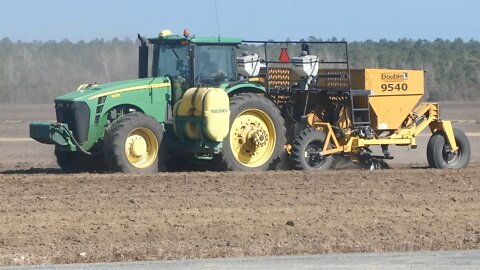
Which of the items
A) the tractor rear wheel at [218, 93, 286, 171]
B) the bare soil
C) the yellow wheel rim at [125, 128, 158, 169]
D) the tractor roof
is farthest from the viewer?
the tractor roof

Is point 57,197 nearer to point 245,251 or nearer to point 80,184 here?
point 80,184

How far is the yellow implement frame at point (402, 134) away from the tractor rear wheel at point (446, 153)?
0.36 ft

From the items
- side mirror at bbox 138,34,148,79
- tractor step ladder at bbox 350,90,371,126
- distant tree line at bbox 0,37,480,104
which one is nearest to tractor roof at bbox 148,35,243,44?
side mirror at bbox 138,34,148,79

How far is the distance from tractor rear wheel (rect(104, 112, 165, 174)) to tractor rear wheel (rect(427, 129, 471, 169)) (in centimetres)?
474

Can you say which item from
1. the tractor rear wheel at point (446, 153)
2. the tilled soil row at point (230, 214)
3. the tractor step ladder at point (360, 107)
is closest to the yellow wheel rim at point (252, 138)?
the tilled soil row at point (230, 214)

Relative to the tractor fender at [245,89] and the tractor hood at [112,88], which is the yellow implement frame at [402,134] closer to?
the tractor fender at [245,89]

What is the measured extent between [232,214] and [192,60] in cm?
360

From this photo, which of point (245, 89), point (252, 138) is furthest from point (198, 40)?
point (252, 138)

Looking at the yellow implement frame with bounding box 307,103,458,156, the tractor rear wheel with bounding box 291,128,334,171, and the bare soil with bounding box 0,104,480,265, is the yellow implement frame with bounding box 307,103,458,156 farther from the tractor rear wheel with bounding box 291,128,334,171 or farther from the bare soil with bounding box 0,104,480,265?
the bare soil with bounding box 0,104,480,265

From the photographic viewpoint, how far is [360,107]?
18.4m

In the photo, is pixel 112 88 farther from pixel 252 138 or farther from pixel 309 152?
pixel 309 152

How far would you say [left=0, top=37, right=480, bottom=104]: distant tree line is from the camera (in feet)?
156

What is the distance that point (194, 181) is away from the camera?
15969 millimetres

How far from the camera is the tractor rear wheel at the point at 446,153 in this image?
18844 millimetres
